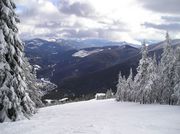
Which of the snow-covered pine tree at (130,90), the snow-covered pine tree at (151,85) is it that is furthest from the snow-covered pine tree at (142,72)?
the snow-covered pine tree at (130,90)

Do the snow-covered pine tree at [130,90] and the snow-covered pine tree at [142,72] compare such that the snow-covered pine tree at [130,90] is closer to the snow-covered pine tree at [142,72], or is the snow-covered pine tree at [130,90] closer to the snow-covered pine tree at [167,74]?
the snow-covered pine tree at [142,72]

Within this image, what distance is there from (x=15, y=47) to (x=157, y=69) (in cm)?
4888

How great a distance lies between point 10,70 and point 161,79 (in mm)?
43635

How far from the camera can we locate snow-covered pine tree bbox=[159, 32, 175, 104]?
58.5m

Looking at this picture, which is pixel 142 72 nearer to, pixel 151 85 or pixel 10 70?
pixel 151 85

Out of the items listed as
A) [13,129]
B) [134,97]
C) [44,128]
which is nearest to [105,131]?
[44,128]

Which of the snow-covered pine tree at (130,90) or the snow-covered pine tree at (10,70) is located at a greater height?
the snow-covered pine tree at (10,70)

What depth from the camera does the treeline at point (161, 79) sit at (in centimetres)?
5674

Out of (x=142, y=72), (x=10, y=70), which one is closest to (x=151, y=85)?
(x=142, y=72)

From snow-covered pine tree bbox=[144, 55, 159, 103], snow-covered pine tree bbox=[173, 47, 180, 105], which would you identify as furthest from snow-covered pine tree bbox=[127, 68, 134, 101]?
snow-covered pine tree bbox=[173, 47, 180, 105]

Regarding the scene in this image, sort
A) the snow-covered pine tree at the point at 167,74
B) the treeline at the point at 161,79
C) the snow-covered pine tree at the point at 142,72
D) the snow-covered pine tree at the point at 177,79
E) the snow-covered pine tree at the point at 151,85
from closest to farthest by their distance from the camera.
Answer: the snow-covered pine tree at the point at 177,79, the treeline at the point at 161,79, the snow-covered pine tree at the point at 167,74, the snow-covered pine tree at the point at 151,85, the snow-covered pine tree at the point at 142,72

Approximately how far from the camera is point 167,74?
59344 mm

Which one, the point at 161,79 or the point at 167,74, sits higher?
the point at 167,74

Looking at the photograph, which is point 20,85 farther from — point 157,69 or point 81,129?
point 157,69
